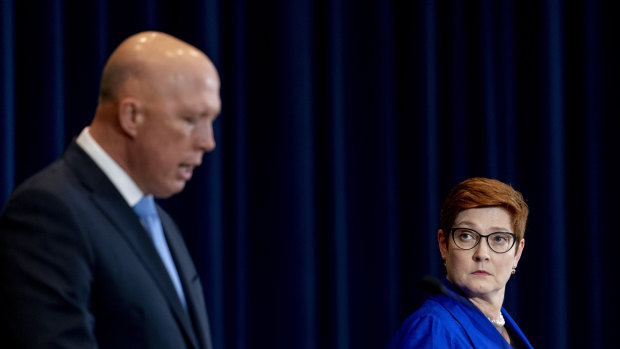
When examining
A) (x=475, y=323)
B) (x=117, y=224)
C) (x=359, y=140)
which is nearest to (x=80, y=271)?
(x=117, y=224)

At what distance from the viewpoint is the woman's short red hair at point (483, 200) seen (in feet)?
5.65

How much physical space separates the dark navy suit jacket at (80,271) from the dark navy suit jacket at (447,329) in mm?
707

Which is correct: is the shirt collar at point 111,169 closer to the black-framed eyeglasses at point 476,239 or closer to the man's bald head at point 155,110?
the man's bald head at point 155,110

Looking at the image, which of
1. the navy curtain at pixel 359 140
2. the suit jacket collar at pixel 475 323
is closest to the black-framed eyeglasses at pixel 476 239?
the suit jacket collar at pixel 475 323

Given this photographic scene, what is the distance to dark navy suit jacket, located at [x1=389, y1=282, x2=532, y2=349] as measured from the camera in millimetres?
1575

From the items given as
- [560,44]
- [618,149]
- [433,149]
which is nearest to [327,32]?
[433,149]

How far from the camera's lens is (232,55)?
2262mm

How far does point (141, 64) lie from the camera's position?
940 millimetres

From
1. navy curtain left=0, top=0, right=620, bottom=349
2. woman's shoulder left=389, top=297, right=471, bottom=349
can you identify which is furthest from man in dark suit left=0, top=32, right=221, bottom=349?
navy curtain left=0, top=0, right=620, bottom=349

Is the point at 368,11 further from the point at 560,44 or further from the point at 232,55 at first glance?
the point at 560,44

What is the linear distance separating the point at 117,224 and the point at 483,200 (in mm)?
990

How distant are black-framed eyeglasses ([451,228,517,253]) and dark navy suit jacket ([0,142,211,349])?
868 millimetres

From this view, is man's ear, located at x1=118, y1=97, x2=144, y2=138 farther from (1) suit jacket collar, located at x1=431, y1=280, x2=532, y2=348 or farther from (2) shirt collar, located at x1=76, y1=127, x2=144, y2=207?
(1) suit jacket collar, located at x1=431, y1=280, x2=532, y2=348

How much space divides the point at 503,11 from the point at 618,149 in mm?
605
